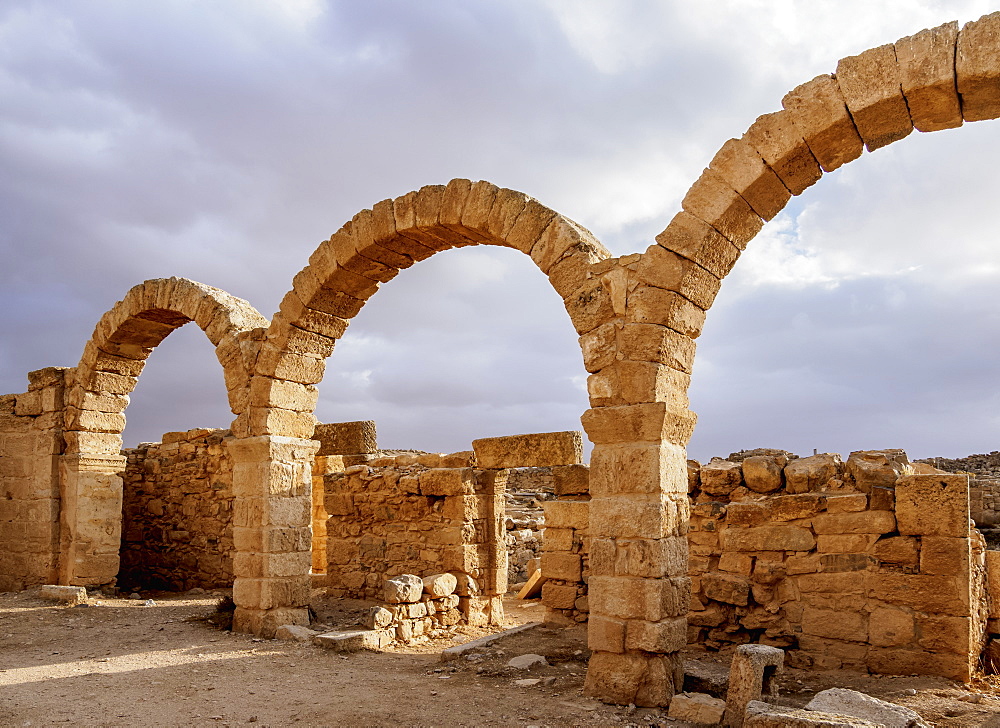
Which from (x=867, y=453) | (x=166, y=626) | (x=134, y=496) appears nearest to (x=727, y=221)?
(x=867, y=453)

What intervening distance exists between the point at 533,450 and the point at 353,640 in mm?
3216

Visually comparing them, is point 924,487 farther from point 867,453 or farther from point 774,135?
point 774,135

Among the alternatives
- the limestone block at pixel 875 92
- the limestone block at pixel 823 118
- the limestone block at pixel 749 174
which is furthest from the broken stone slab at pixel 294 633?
the limestone block at pixel 875 92

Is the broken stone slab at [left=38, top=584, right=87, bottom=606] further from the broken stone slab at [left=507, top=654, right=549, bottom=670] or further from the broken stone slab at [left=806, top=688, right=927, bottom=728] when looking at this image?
the broken stone slab at [left=806, top=688, right=927, bottom=728]

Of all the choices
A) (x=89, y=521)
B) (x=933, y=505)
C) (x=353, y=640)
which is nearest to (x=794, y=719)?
(x=933, y=505)

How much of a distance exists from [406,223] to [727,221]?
120 inches

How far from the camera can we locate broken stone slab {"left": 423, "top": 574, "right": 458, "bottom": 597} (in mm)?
7980

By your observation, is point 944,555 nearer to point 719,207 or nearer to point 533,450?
point 719,207

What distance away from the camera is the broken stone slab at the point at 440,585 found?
7980 millimetres

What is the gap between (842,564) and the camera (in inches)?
226

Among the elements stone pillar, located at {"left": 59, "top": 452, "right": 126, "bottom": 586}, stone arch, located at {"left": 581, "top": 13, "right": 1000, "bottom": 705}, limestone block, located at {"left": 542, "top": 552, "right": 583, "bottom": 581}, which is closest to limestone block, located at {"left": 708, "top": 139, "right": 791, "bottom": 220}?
stone arch, located at {"left": 581, "top": 13, "right": 1000, "bottom": 705}

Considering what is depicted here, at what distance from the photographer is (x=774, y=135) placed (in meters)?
4.87

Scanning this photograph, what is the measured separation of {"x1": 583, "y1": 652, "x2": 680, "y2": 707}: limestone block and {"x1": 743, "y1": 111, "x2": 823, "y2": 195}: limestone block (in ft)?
10.9

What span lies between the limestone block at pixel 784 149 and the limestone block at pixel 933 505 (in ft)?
7.96
